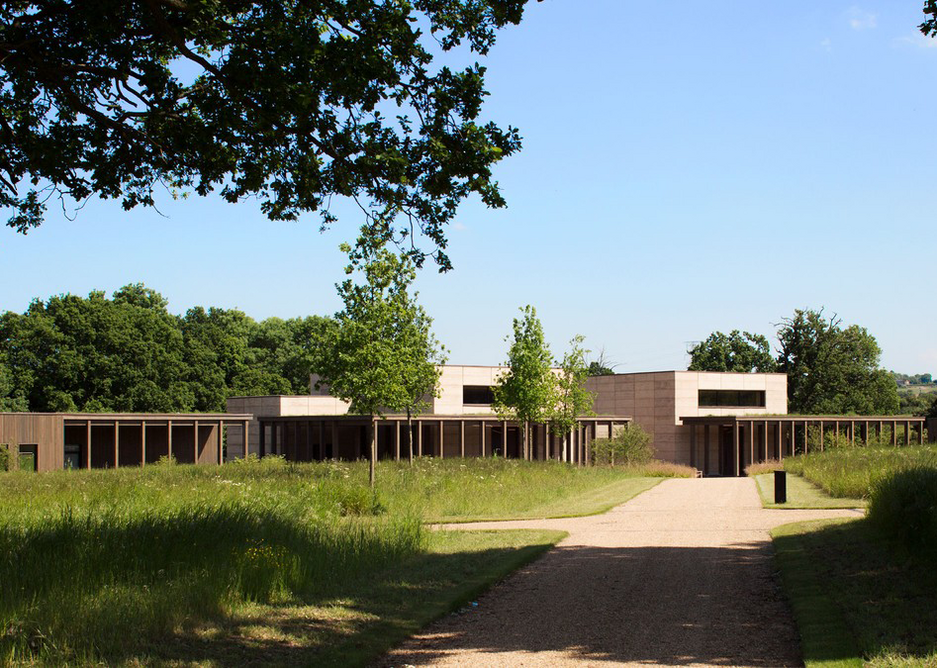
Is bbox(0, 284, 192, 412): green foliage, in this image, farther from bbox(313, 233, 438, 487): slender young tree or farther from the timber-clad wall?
bbox(313, 233, 438, 487): slender young tree

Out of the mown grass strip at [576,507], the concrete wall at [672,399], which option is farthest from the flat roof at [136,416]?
the mown grass strip at [576,507]

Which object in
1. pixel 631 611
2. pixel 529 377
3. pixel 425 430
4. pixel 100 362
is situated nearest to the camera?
pixel 631 611

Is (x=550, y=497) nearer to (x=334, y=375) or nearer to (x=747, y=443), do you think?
(x=334, y=375)

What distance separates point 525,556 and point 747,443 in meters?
48.3

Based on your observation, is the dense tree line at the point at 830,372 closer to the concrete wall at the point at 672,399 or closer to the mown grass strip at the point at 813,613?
the concrete wall at the point at 672,399

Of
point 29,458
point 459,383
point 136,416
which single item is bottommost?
point 29,458

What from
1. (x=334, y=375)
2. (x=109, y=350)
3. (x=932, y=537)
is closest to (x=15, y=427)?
(x=334, y=375)

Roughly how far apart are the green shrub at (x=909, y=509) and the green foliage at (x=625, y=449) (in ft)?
101

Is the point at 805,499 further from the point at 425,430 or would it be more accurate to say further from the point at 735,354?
the point at 735,354

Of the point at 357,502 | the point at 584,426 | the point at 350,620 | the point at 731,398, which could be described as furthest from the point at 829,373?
the point at 350,620

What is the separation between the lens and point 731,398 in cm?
6159

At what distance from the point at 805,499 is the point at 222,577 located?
17716mm

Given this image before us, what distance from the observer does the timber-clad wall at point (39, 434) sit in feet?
Result: 131

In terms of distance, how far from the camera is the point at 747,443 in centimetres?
5884
